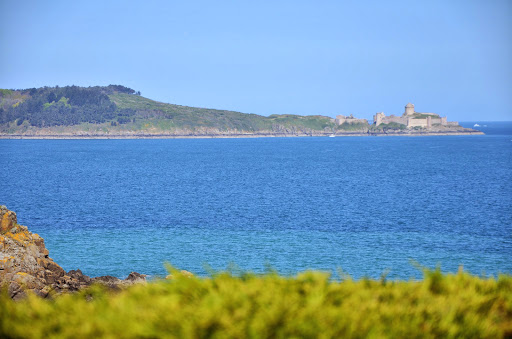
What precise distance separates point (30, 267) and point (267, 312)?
54.5ft

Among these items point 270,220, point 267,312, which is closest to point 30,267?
point 267,312

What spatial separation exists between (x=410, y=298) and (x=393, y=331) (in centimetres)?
92

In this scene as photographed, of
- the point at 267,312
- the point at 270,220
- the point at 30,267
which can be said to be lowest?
the point at 270,220

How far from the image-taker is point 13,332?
600 centimetres

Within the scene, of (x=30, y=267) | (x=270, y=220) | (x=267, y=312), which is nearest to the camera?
(x=267, y=312)

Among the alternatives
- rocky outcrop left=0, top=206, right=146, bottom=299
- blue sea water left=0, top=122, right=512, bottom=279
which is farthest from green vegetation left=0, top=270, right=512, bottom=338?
rocky outcrop left=0, top=206, right=146, bottom=299

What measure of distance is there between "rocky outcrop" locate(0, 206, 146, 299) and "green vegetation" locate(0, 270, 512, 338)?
12.5m

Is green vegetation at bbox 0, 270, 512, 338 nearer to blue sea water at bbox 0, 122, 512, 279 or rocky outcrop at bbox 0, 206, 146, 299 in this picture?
blue sea water at bbox 0, 122, 512, 279

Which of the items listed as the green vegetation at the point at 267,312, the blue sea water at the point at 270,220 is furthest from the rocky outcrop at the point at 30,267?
the green vegetation at the point at 267,312

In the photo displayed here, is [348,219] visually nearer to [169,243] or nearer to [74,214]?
[169,243]

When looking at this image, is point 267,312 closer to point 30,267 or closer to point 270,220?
point 30,267

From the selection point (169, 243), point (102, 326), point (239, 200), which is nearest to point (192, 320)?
point (102, 326)

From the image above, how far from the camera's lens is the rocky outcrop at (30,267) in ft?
62.4

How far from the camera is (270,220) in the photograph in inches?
1614
